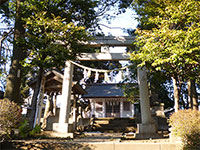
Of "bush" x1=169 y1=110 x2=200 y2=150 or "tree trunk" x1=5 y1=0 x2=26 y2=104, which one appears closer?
"bush" x1=169 y1=110 x2=200 y2=150

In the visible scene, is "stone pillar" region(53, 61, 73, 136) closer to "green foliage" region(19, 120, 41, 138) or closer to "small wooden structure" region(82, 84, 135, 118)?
"green foliage" region(19, 120, 41, 138)

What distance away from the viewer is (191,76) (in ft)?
24.2

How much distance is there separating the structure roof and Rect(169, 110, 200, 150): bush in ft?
44.4

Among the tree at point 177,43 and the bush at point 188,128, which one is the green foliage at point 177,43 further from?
the bush at point 188,128

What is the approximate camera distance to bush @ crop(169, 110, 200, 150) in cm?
478

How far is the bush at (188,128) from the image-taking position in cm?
478

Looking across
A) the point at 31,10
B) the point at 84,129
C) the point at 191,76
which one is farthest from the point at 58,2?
the point at 84,129

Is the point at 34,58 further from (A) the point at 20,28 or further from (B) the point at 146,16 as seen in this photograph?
(B) the point at 146,16

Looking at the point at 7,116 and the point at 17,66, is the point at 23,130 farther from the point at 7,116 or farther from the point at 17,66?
the point at 17,66

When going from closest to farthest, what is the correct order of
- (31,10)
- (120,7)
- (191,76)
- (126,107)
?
(191,76), (31,10), (120,7), (126,107)

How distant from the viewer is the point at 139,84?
9461 mm

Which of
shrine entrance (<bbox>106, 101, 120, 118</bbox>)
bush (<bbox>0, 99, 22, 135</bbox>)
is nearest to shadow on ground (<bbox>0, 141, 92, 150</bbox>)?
bush (<bbox>0, 99, 22, 135</bbox>)

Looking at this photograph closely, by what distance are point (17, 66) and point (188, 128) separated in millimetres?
7133

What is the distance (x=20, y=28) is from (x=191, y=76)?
26.4ft
